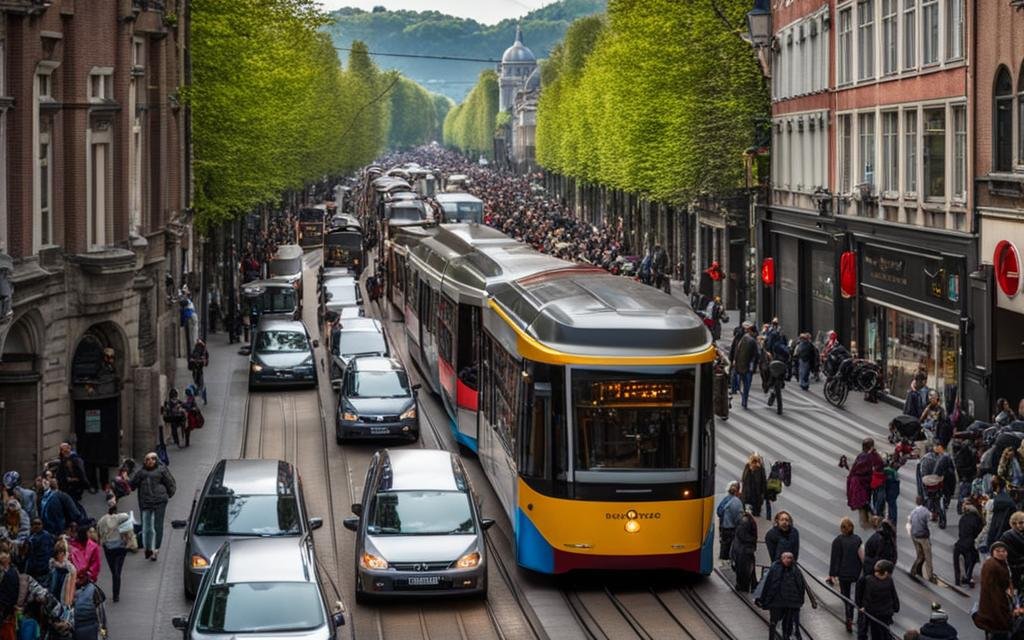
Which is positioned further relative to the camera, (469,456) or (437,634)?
(469,456)

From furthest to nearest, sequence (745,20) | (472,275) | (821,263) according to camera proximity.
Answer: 1. (745,20)
2. (821,263)
3. (472,275)

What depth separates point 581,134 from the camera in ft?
311

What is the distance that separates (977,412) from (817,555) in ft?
35.4

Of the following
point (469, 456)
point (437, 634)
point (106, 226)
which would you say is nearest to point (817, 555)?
point (437, 634)

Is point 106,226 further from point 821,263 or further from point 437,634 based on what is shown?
point 821,263

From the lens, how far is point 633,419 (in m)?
20.9

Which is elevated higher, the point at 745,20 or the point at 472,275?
the point at 745,20

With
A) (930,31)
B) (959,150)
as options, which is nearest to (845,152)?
(930,31)

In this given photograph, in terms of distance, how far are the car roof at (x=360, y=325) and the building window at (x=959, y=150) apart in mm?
15732

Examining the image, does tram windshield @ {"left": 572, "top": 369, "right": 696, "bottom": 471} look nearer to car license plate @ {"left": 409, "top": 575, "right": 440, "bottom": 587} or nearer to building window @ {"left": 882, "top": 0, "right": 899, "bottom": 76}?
car license plate @ {"left": 409, "top": 575, "right": 440, "bottom": 587}

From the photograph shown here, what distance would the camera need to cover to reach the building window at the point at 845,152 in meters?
45.4

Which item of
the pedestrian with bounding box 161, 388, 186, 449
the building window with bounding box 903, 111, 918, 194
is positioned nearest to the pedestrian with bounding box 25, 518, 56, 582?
the pedestrian with bounding box 161, 388, 186, 449

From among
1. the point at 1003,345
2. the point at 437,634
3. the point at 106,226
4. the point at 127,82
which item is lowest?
the point at 437,634

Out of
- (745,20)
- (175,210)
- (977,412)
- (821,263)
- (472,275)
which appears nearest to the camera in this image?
(472,275)
